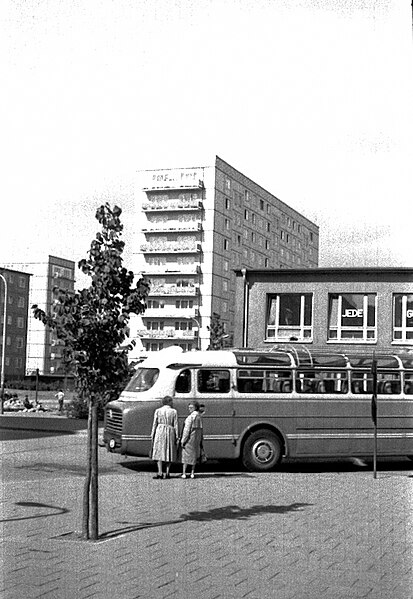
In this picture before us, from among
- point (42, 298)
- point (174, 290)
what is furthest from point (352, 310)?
point (42, 298)

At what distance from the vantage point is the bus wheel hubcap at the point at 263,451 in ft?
58.7

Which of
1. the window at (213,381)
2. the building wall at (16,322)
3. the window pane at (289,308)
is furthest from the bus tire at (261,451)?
the building wall at (16,322)

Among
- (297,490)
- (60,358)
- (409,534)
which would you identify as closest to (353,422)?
(297,490)

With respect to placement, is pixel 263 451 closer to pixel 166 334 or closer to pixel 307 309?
pixel 307 309

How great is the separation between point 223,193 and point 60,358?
81.9 m

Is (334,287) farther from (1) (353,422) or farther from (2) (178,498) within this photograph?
(2) (178,498)

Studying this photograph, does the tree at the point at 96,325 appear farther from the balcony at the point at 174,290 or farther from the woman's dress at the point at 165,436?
the balcony at the point at 174,290

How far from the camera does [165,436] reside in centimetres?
1585

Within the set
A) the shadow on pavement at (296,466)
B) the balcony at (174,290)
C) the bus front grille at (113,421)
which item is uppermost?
the balcony at (174,290)

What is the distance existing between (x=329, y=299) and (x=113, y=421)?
931 inches

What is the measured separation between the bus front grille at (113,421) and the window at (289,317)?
2180 cm

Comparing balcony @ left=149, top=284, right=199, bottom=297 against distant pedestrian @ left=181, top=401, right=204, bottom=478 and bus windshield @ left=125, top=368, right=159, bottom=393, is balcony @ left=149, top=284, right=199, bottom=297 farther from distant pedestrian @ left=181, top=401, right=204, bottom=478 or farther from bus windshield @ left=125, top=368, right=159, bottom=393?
distant pedestrian @ left=181, top=401, right=204, bottom=478

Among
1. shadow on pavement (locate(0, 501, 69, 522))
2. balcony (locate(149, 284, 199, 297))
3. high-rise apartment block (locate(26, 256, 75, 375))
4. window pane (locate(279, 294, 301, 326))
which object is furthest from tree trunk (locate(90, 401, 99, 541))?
high-rise apartment block (locate(26, 256, 75, 375))

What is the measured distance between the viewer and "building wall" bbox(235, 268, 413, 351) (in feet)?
127
